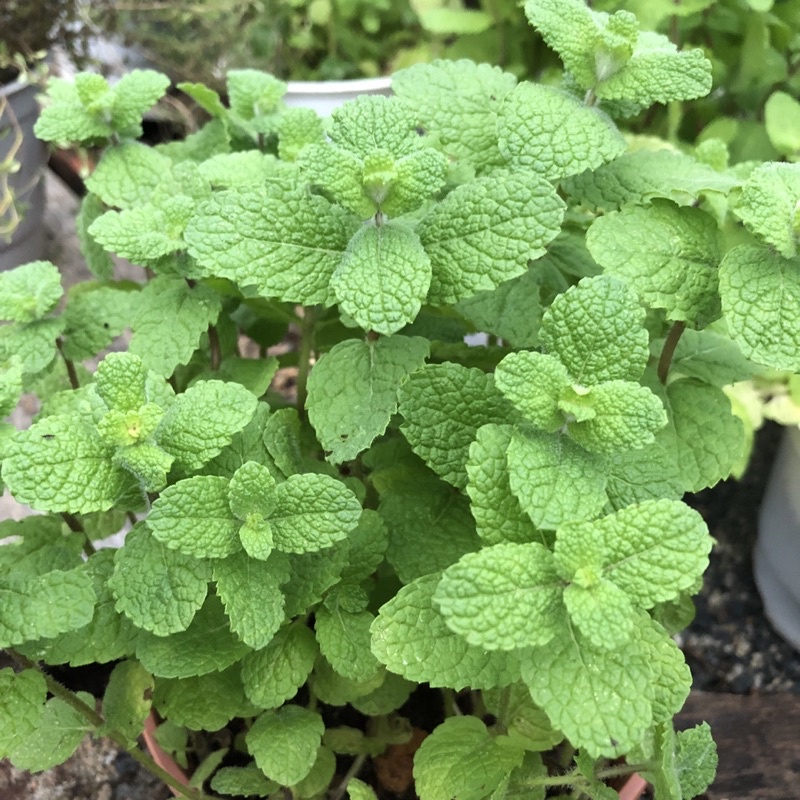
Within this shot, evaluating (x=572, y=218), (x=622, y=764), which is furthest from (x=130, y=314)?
(x=622, y=764)

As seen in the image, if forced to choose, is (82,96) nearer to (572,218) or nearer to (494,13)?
(572,218)

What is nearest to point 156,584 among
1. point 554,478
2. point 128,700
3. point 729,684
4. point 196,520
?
point 196,520

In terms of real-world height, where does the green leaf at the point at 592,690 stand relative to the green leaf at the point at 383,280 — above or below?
below

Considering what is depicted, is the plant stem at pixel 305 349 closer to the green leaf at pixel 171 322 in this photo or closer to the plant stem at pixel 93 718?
the green leaf at pixel 171 322

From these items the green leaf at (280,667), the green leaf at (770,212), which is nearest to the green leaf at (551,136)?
the green leaf at (770,212)

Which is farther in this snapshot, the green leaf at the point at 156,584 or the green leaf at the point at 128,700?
the green leaf at the point at 128,700

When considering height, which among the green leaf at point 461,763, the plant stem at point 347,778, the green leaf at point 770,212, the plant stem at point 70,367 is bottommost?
the plant stem at point 347,778
